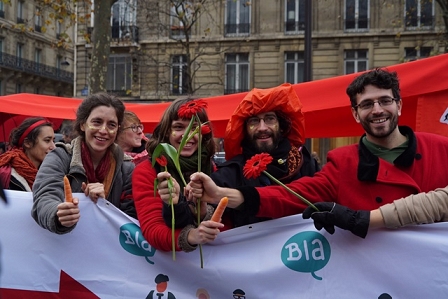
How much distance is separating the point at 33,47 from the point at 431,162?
41.7 meters

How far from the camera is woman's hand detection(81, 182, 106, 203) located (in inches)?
→ 128

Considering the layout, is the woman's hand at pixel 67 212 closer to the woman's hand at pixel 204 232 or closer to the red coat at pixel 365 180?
the woman's hand at pixel 204 232

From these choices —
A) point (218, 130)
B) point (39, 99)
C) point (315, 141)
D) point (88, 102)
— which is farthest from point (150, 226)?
point (315, 141)

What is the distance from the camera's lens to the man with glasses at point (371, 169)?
8.92 feet

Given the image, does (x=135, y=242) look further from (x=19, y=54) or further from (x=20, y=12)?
(x=20, y=12)

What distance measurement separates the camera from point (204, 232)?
262 centimetres

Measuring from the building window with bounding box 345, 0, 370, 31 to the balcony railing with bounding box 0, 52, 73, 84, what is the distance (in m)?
23.6

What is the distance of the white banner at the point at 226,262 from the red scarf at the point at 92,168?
0.63ft

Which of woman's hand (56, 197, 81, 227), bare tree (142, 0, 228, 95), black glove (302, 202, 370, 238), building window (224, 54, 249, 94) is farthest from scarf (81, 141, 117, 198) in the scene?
building window (224, 54, 249, 94)

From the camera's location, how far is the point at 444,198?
2.55 meters

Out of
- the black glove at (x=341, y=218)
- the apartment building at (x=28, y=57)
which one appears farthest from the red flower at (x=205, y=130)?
the apartment building at (x=28, y=57)

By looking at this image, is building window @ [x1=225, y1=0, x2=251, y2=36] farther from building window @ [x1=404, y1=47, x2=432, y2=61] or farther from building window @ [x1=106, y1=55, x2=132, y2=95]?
building window @ [x1=404, y1=47, x2=432, y2=61]

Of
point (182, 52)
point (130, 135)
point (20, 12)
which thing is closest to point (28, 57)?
point (20, 12)

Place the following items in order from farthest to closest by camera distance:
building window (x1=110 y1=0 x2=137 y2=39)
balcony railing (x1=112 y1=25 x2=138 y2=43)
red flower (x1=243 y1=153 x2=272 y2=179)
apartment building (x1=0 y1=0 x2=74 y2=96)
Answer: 1. apartment building (x1=0 y1=0 x2=74 y2=96)
2. building window (x1=110 y1=0 x2=137 y2=39)
3. balcony railing (x1=112 y1=25 x2=138 y2=43)
4. red flower (x1=243 y1=153 x2=272 y2=179)
